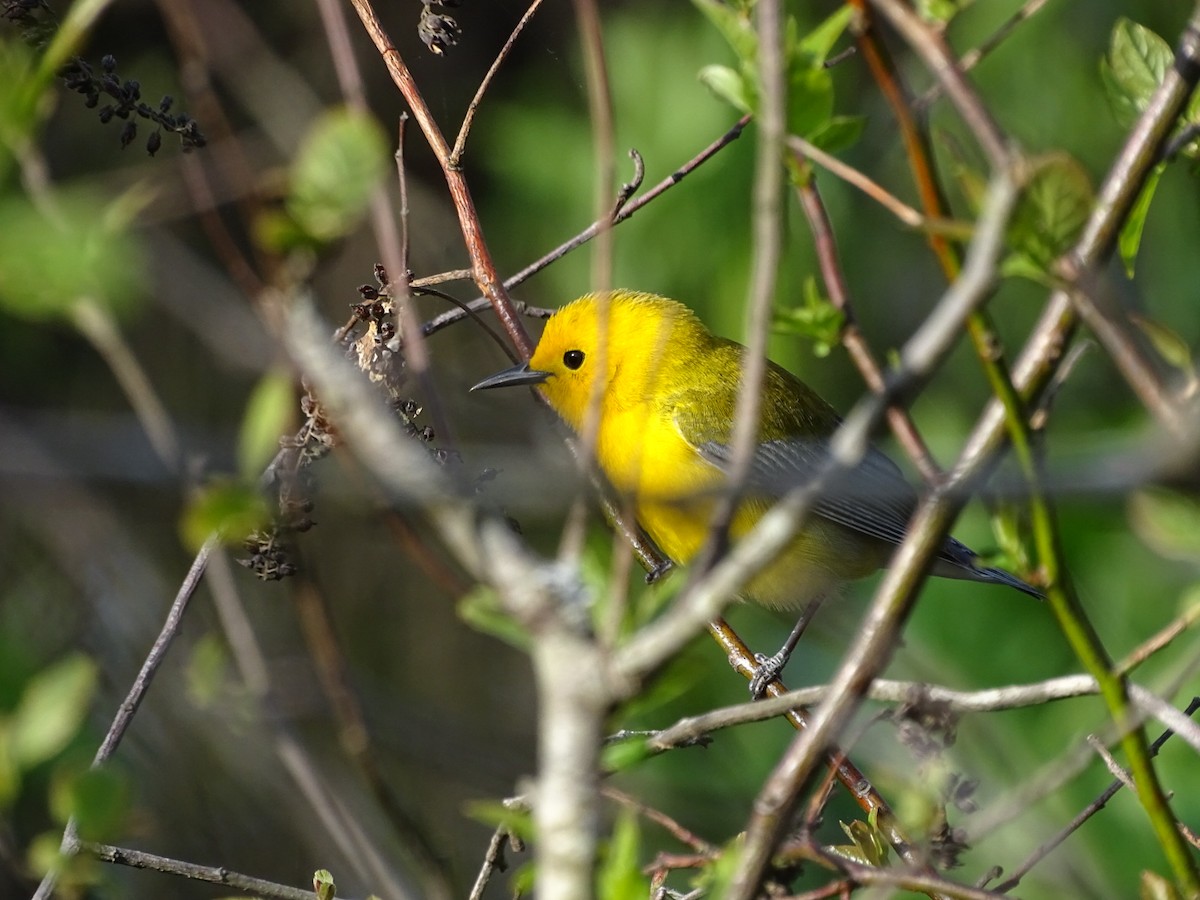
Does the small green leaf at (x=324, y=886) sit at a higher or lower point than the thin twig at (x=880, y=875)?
higher

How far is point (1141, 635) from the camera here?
5.58 meters

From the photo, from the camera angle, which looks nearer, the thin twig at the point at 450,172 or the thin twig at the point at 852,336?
the thin twig at the point at 852,336

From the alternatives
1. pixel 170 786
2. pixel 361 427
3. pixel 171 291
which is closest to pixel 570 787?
pixel 361 427

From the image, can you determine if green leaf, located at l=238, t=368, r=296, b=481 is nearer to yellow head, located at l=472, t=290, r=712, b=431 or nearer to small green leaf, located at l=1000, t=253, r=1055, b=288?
small green leaf, located at l=1000, t=253, r=1055, b=288

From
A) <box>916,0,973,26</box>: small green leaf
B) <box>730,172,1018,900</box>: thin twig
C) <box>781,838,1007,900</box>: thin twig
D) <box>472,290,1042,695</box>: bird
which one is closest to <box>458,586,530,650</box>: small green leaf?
<box>730,172,1018,900</box>: thin twig

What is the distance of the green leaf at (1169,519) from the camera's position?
134 cm

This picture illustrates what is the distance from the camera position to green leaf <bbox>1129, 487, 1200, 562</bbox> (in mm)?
1345

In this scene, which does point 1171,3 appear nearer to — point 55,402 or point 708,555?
point 55,402

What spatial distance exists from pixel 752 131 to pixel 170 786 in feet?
12.3

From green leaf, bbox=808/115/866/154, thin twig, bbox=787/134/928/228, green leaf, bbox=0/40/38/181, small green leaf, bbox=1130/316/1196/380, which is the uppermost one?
green leaf, bbox=808/115/866/154

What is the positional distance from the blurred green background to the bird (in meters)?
0.33

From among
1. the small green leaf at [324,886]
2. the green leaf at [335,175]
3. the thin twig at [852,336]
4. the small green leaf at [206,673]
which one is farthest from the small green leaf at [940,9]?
the small green leaf at [324,886]

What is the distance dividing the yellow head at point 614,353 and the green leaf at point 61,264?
8.42 ft

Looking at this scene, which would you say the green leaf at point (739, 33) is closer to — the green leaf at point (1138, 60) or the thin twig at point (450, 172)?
the green leaf at point (1138, 60)
